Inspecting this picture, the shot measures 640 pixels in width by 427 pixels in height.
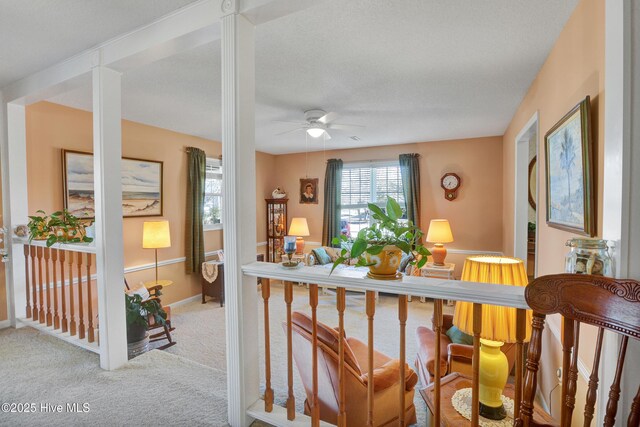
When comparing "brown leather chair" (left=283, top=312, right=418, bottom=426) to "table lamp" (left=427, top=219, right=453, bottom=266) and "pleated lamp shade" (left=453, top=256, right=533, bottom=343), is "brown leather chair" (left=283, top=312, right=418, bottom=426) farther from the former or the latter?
"table lamp" (left=427, top=219, right=453, bottom=266)

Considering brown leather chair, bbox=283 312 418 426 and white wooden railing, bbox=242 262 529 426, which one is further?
brown leather chair, bbox=283 312 418 426

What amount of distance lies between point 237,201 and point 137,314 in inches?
81.8

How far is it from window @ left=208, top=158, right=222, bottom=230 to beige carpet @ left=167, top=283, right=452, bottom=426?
1.36 metres

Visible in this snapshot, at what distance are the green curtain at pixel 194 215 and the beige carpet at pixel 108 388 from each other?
236 cm

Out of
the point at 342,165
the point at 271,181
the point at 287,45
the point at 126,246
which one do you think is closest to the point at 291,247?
the point at 287,45

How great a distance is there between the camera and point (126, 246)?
403 centimetres

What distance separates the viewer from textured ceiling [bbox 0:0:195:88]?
1706 mm

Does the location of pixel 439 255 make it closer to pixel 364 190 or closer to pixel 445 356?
pixel 364 190

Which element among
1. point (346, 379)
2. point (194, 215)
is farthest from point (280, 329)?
point (346, 379)

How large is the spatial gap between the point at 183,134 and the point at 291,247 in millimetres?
3261

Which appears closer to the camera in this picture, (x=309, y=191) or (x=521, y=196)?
(x=521, y=196)

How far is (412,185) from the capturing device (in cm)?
547

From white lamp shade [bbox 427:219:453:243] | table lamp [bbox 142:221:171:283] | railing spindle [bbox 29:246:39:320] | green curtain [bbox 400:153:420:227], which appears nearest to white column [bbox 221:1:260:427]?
railing spindle [bbox 29:246:39:320]

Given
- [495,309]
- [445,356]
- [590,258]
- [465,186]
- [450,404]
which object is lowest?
[445,356]
